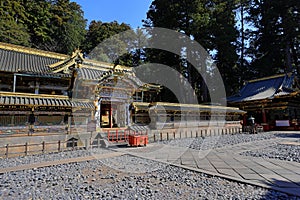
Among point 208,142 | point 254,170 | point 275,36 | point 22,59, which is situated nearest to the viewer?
point 254,170

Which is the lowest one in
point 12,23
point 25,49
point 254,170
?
point 254,170

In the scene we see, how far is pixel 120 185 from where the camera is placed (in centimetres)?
525

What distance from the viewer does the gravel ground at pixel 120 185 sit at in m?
4.53

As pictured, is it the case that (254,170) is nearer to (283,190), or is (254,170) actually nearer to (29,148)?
(283,190)

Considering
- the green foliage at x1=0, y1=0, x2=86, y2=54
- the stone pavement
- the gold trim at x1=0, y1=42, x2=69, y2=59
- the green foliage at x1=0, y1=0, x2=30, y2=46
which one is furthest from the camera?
the green foliage at x1=0, y1=0, x2=86, y2=54

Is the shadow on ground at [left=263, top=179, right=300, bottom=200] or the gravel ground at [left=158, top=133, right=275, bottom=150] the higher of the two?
the shadow on ground at [left=263, top=179, right=300, bottom=200]

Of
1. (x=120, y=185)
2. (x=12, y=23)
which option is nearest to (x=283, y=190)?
(x=120, y=185)

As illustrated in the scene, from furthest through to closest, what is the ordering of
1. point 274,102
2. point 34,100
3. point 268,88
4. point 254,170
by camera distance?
point 268,88 < point 274,102 < point 34,100 < point 254,170

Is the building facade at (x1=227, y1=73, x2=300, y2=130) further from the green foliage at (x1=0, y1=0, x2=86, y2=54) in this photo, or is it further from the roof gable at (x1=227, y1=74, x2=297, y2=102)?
the green foliage at (x1=0, y1=0, x2=86, y2=54)

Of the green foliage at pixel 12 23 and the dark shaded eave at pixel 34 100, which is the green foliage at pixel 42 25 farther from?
the dark shaded eave at pixel 34 100

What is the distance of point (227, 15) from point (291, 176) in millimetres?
30779

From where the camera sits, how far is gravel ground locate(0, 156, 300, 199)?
14.9ft

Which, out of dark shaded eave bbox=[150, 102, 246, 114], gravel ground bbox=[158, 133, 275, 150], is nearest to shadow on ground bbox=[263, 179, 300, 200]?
gravel ground bbox=[158, 133, 275, 150]

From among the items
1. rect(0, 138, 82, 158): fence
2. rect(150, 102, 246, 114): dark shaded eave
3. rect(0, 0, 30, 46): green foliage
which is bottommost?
rect(0, 138, 82, 158): fence
